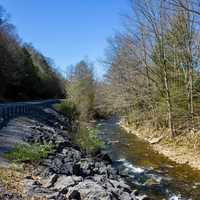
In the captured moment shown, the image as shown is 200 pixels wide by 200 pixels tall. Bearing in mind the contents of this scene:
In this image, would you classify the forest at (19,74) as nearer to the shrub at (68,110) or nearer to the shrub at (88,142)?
the shrub at (68,110)

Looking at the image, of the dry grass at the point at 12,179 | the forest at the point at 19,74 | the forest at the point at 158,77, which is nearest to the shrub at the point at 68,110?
the forest at the point at 158,77

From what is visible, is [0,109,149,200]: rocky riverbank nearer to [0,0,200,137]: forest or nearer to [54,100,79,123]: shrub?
[0,0,200,137]: forest

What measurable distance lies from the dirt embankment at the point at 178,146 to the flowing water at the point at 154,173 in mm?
439

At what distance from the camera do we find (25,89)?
239ft

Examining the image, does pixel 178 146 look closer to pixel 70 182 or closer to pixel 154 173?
pixel 154 173

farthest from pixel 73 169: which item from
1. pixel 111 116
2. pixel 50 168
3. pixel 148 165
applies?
pixel 111 116

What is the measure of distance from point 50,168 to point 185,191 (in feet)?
16.1

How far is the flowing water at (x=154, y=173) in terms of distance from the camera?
14.9 meters

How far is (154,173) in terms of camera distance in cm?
1850

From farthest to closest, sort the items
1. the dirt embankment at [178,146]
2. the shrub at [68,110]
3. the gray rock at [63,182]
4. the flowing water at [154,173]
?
1. the shrub at [68,110]
2. the dirt embankment at [178,146]
3. the flowing water at [154,173]
4. the gray rock at [63,182]

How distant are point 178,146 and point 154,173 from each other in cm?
577

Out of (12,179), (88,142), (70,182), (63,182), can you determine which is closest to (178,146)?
(88,142)

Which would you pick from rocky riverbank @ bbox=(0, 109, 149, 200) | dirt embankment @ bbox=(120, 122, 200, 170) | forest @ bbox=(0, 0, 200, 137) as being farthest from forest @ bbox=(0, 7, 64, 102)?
rocky riverbank @ bbox=(0, 109, 149, 200)

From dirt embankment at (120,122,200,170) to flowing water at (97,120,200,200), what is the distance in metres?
0.44
